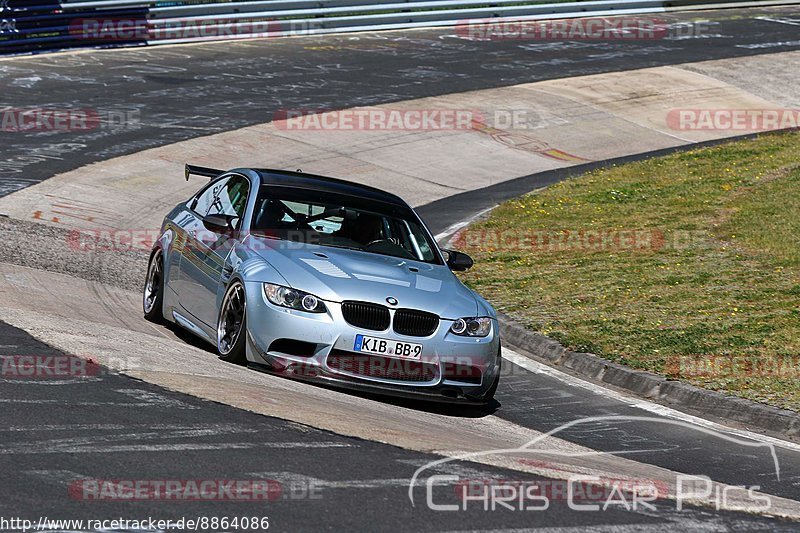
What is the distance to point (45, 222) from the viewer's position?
14.6 meters

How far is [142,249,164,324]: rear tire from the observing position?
35.6 feet

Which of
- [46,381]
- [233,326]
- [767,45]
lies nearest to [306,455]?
[46,381]

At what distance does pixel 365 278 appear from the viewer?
29.3ft

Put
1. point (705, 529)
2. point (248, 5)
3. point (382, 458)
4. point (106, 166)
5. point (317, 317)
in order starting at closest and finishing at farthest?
point (705, 529)
point (382, 458)
point (317, 317)
point (106, 166)
point (248, 5)

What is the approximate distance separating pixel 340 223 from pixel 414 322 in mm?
1580

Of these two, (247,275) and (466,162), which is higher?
(247,275)

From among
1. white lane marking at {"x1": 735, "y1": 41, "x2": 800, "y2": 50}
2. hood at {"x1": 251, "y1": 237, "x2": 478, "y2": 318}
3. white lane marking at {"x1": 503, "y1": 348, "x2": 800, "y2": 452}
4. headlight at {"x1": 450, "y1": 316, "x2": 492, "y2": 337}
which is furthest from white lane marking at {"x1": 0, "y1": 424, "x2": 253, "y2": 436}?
white lane marking at {"x1": 735, "y1": 41, "x2": 800, "y2": 50}

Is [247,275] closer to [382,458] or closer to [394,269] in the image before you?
[394,269]

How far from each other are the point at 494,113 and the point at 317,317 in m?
16.2

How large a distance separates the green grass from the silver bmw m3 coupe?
2.06m

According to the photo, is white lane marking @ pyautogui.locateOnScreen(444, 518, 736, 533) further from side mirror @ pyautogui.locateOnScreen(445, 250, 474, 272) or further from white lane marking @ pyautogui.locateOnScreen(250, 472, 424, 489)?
side mirror @ pyautogui.locateOnScreen(445, 250, 474, 272)

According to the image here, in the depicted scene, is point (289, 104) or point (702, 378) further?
point (289, 104)

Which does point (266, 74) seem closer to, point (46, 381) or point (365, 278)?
point (365, 278)

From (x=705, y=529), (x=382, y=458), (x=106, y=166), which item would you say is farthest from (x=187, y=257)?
(x=106, y=166)
